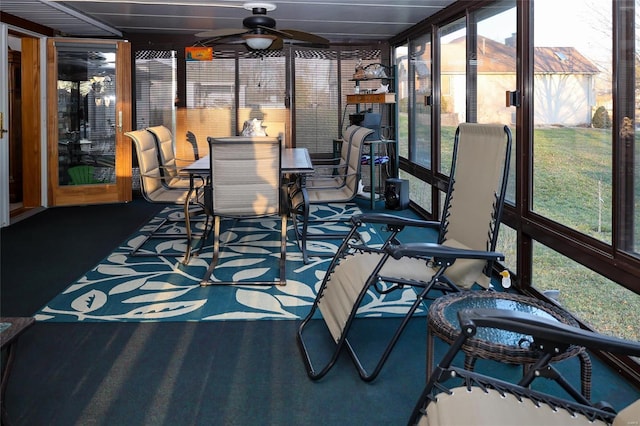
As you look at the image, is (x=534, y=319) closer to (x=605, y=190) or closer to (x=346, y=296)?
(x=346, y=296)

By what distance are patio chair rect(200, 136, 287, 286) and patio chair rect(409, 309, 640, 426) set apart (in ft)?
8.83

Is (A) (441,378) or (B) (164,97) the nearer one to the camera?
(A) (441,378)

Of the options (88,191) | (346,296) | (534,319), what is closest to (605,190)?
(346,296)

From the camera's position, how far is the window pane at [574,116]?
3041 mm

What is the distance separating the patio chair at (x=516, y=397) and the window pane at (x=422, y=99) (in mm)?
5310

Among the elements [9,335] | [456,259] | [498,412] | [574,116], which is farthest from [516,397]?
[574,116]

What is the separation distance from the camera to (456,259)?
2.80 m

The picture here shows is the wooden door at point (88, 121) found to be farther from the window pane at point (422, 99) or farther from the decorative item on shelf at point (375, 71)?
the window pane at point (422, 99)

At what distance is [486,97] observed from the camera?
4.85m

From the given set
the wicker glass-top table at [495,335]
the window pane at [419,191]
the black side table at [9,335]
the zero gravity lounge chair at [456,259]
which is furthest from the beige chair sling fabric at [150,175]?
the wicker glass-top table at [495,335]

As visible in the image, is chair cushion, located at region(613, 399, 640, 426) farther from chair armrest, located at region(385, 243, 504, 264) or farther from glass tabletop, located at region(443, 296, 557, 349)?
chair armrest, located at region(385, 243, 504, 264)

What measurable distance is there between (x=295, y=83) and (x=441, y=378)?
766cm

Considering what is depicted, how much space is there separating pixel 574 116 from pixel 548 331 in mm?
2295

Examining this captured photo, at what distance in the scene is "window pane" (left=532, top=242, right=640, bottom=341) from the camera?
2.89m
